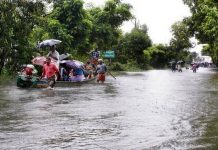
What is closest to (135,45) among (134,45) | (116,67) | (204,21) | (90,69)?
(134,45)

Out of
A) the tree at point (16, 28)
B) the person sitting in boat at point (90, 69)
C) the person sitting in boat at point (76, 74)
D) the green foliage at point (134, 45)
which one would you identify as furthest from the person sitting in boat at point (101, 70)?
the green foliage at point (134, 45)

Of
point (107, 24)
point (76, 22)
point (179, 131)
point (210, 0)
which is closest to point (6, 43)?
point (179, 131)

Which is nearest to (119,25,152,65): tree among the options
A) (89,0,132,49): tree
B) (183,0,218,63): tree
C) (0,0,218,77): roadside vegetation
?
(0,0,218,77): roadside vegetation

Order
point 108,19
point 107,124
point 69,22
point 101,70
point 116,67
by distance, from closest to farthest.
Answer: point 107,124
point 101,70
point 69,22
point 108,19
point 116,67

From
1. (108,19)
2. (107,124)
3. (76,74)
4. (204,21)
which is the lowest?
(107,124)

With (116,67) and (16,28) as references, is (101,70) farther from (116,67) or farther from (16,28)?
(116,67)

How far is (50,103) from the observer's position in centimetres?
1416

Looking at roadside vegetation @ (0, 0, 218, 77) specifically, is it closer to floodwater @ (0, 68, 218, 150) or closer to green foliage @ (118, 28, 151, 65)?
green foliage @ (118, 28, 151, 65)

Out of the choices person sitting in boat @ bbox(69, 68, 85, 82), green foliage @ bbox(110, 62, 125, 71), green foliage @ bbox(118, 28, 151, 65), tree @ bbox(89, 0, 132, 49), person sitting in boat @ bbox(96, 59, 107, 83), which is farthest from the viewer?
green foliage @ bbox(118, 28, 151, 65)

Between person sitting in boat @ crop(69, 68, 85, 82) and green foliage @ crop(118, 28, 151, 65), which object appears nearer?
person sitting in boat @ crop(69, 68, 85, 82)

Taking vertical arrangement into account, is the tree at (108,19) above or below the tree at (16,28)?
above

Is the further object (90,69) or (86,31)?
(86,31)

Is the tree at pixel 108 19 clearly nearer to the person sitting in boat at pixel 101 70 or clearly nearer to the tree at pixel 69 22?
the tree at pixel 69 22

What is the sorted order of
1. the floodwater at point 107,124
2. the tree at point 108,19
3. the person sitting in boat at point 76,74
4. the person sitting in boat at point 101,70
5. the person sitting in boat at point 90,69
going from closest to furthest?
the floodwater at point 107,124
the person sitting in boat at point 76,74
the person sitting in boat at point 101,70
the person sitting in boat at point 90,69
the tree at point 108,19
